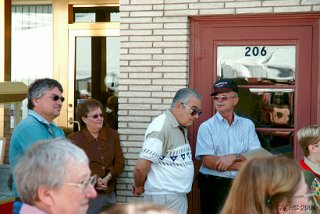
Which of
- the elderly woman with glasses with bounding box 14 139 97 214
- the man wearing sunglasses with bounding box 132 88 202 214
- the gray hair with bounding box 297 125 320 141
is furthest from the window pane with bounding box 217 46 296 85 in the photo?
the elderly woman with glasses with bounding box 14 139 97 214

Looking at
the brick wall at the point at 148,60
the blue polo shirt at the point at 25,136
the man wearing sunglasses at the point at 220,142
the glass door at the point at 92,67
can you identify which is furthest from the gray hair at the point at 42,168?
the glass door at the point at 92,67

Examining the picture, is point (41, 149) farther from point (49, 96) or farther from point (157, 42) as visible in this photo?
point (157, 42)

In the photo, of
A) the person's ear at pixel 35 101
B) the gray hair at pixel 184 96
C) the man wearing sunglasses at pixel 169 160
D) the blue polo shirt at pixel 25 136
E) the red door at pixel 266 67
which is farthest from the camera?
the red door at pixel 266 67

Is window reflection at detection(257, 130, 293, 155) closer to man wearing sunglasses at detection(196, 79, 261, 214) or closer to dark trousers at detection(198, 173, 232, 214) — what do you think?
man wearing sunglasses at detection(196, 79, 261, 214)

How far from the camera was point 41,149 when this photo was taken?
2979 mm

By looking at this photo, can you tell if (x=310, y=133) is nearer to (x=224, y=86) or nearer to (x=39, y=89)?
(x=224, y=86)

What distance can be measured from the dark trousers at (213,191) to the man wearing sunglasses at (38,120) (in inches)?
61.3

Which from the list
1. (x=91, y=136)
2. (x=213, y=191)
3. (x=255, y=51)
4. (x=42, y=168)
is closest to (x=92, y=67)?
(x=91, y=136)

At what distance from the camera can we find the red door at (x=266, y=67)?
6672 millimetres

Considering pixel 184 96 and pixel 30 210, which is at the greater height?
pixel 184 96

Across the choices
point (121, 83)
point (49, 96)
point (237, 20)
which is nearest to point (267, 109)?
point (237, 20)

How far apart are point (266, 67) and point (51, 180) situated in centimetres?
435

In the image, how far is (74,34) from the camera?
27.8 feet

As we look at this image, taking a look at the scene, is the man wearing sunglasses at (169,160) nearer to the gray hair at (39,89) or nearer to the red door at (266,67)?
the gray hair at (39,89)
